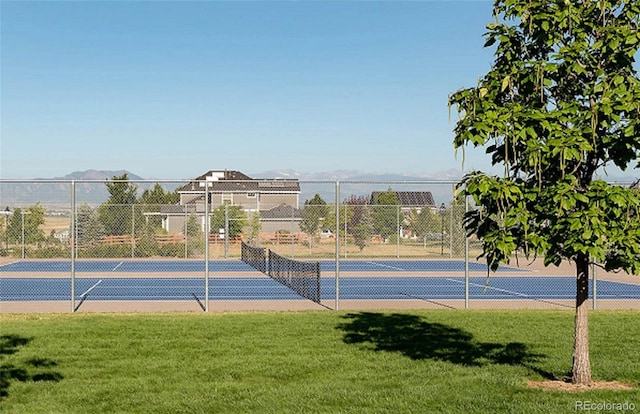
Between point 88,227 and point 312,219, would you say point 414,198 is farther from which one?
point 88,227

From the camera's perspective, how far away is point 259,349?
39.3ft

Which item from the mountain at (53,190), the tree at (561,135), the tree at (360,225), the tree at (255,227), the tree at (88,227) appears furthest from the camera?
the tree at (360,225)

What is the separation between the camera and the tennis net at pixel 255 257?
31828 mm

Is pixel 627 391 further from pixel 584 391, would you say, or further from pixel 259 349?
pixel 259 349

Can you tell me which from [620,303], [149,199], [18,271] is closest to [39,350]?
[620,303]

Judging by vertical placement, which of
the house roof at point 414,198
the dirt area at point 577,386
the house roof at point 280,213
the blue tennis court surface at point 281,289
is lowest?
the blue tennis court surface at point 281,289

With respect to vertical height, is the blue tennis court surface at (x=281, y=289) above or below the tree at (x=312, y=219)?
below

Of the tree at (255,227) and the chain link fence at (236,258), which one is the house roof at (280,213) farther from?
the tree at (255,227)

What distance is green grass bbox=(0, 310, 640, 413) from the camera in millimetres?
8570

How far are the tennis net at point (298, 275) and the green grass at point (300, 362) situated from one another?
422 centimetres

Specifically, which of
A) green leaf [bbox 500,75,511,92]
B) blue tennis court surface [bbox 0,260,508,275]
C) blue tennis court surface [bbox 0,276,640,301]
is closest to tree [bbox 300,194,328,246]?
blue tennis court surface [bbox 0,260,508,275]

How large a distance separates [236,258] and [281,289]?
1848 cm

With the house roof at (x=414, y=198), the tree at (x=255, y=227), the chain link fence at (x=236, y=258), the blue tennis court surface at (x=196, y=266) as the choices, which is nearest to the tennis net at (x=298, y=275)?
the chain link fence at (x=236, y=258)

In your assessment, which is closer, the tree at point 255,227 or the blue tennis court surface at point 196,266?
the blue tennis court surface at point 196,266
